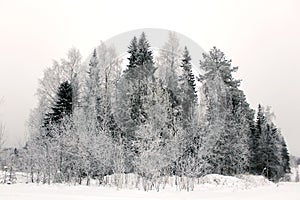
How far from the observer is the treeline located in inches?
758

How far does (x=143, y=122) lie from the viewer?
23.2 meters

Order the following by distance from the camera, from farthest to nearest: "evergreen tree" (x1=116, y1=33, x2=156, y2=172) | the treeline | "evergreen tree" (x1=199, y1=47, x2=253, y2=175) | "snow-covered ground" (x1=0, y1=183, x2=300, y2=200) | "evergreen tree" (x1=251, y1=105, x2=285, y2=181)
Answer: "evergreen tree" (x1=251, y1=105, x2=285, y2=181) < "evergreen tree" (x1=199, y1=47, x2=253, y2=175) < "evergreen tree" (x1=116, y1=33, x2=156, y2=172) < the treeline < "snow-covered ground" (x1=0, y1=183, x2=300, y2=200)

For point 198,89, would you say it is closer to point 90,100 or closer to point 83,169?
point 90,100

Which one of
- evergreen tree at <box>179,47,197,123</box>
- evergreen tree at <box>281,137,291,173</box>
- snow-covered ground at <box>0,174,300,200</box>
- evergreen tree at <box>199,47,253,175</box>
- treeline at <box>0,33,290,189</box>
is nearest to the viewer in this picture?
snow-covered ground at <box>0,174,300,200</box>

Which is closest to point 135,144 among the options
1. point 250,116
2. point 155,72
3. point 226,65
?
point 155,72

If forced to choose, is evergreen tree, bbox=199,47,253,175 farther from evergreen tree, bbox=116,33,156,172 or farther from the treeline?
evergreen tree, bbox=116,33,156,172

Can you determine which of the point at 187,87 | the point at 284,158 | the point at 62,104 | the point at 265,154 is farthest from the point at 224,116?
the point at 284,158

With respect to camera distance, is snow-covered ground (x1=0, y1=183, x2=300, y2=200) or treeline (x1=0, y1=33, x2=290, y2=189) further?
treeline (x1=0, y1=33, x2=290, y2=189)

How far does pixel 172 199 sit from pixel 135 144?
27.6 feet

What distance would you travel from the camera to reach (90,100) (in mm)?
28094

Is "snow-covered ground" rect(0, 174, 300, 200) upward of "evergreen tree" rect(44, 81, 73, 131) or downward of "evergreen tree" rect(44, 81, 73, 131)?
downward

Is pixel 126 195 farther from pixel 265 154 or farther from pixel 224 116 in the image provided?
pixel 265 154

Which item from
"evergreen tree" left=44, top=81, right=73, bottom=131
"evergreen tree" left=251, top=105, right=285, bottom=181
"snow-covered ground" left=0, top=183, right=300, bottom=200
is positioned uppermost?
"evergreen tree" left=44, top=81, right=73, bottom=131

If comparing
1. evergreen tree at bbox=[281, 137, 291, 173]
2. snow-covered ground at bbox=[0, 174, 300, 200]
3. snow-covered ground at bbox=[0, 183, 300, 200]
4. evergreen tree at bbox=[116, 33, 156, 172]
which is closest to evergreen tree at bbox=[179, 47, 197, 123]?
evergreen tree at bbox=[116, 33, 156, 172]
